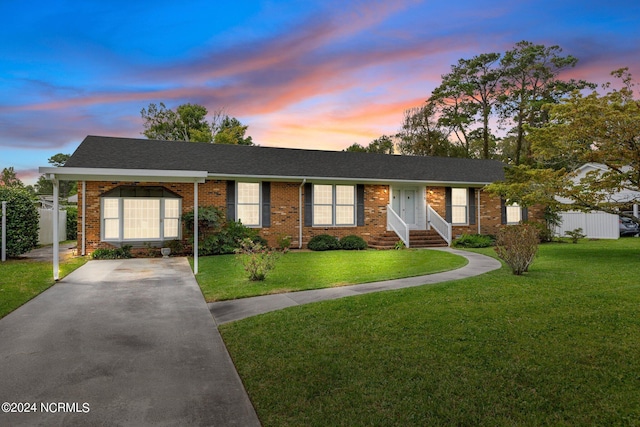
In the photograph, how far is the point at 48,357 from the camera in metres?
4.36

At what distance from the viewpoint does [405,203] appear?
18.8 m

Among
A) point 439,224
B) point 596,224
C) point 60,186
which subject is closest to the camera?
point 439,224

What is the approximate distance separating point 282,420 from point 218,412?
0.57 metres

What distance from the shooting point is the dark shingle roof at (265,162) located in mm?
14906

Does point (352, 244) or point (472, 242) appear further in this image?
point (472, 242)

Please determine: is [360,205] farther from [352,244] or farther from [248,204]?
[248,204]

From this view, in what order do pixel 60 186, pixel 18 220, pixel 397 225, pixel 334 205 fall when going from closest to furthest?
pixel 18 220, pixel 334 205, pixel 397 225, pixel 60 186

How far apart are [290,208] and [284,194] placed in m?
0.65

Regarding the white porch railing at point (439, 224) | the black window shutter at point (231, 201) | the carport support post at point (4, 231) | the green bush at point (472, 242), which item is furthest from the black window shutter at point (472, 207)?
the carport support post at point (4, 231)

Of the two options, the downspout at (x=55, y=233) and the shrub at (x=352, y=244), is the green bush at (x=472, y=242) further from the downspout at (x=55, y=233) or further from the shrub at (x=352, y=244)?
the downspout at (x=55, y=233)

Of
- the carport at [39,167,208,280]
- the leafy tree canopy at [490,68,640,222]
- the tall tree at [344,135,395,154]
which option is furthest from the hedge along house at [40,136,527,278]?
the tall tree at [344,135,395,154]

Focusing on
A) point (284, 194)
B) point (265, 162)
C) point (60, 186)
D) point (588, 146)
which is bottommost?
point (284, 194)

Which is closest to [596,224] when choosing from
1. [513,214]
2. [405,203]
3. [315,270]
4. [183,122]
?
[513,214]

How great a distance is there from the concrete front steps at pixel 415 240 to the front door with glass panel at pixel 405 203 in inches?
45.0
